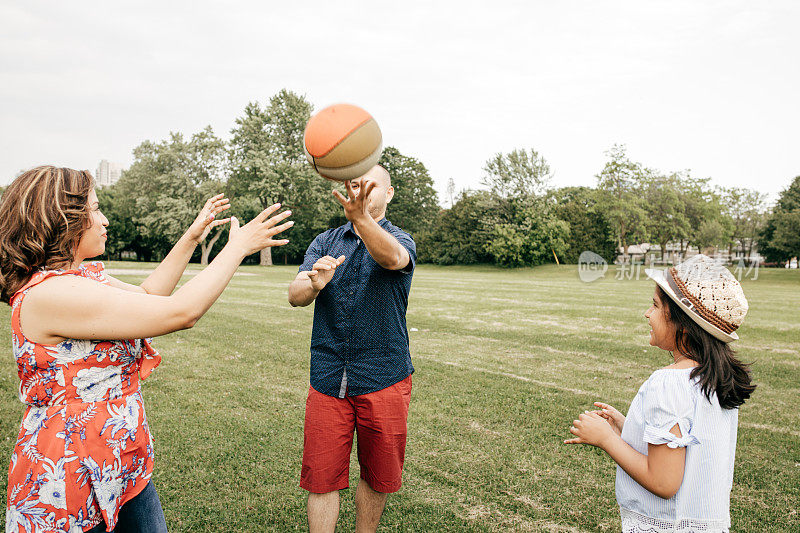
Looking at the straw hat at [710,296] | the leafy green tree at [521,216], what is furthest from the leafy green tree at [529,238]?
the straw hat at [710,296]

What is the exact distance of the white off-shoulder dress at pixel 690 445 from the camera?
6.47ft

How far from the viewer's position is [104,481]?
6.57 feet

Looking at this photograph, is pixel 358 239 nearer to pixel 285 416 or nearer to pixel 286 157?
pixel 285 416

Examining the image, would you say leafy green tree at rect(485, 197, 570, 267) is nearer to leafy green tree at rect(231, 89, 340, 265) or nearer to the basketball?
leafy green tree at rect(231, 89, 340, 265)

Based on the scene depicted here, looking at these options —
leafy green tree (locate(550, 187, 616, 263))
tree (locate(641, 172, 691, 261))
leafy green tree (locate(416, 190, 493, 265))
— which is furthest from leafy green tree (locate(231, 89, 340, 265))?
tree (locate(641, 172, 691, 261))

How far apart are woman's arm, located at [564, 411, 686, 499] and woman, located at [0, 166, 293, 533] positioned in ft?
5.22

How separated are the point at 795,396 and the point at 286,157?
43.0 meters

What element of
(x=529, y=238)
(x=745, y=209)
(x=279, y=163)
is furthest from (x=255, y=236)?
(x=745, y=209)

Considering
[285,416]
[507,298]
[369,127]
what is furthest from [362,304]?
[507,298]

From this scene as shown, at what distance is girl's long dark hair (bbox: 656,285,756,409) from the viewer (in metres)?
2.01

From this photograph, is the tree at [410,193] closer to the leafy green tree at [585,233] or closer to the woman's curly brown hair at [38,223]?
the leafy green tree at [585,233]

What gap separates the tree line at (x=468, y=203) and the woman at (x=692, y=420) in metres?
42.6

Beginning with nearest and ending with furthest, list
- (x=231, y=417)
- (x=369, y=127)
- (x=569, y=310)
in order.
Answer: (x=369, y=127)
(x=231, y=417)
(x=569, y=310)

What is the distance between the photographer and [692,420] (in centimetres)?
197
